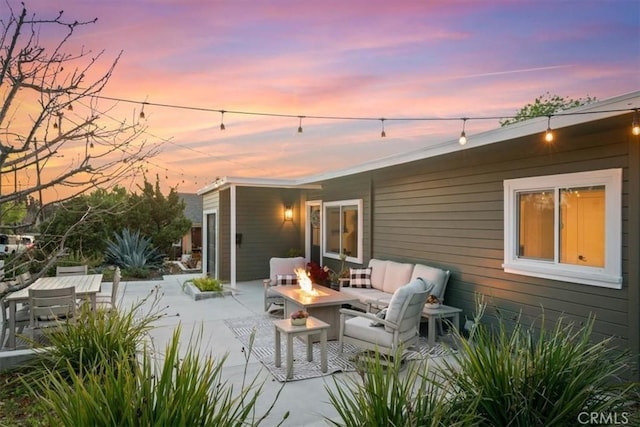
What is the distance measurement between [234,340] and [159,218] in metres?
11.9

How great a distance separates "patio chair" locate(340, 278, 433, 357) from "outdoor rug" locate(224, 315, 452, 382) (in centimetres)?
23

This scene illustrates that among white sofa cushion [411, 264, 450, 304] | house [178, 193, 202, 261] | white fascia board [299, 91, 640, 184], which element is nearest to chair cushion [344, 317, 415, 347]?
white sofa cushion [411, 264, 450, 304]

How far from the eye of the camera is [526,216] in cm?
545

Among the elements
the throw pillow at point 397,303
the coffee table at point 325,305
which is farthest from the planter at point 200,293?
the throw pillow at point 397,303

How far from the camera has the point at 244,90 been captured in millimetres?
6898

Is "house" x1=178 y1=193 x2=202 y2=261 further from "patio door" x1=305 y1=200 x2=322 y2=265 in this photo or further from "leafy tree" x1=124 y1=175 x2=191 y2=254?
"patio door" x1=305 y1=200 x2=322 y2=265

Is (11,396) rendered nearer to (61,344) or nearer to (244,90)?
(61,344)

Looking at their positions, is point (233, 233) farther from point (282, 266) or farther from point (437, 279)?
→ point (437, 279)

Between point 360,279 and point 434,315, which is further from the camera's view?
point 360,279

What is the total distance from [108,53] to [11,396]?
3452mm

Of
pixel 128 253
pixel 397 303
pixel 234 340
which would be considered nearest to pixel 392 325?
pixel 397 303

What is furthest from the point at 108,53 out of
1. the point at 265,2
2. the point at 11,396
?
the point at 11,396

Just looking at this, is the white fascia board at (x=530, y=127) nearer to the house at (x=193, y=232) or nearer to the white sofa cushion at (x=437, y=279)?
the white sofa cushion at (x=437, y=279)

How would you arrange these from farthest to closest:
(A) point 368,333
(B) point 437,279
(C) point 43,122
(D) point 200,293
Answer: (D) point 200,293
(B) point 437,279
(A) point 368,333
(C) point 43,122
